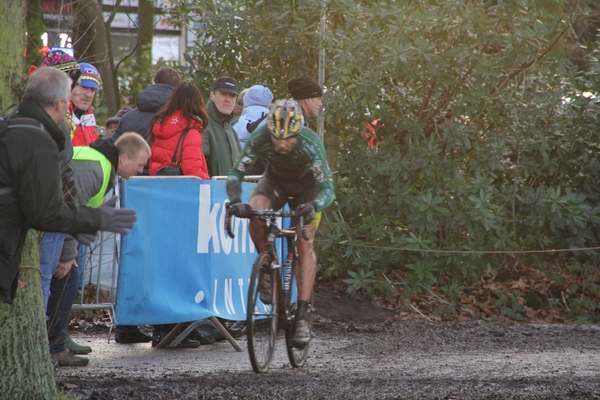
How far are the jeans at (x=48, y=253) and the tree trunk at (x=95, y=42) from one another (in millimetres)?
7601

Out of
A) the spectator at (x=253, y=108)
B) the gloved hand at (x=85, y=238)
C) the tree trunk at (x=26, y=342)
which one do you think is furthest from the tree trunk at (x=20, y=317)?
the spectator at (x=253, y=108)

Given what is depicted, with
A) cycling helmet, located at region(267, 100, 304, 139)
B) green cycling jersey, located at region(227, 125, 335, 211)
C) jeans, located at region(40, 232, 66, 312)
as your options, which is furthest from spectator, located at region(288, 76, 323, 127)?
jeans, located at region(40, 232, 66, 312)

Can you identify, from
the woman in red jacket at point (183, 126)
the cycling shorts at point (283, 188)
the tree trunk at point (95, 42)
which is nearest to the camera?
the cycling shorts at point (283, 188)

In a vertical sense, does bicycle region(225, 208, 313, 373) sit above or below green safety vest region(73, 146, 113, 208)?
below

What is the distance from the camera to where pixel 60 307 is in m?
7.12

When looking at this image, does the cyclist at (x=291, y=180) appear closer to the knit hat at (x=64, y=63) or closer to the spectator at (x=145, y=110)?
the knit hat at (x=64, y=63)

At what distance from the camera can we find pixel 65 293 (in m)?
7.15

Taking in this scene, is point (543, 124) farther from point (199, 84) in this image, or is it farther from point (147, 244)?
A: point (147, 244)

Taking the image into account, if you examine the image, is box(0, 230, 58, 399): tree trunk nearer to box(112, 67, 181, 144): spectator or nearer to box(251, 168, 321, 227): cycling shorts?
box(251, 168, 321, 227): cycling shorts

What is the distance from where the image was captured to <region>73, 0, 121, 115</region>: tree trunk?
46.3 ft

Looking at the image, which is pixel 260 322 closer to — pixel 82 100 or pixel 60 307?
pixel 60 307

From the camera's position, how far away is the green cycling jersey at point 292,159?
7.08 m

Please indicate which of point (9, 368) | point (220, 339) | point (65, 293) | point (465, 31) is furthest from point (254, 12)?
point (9, 368)

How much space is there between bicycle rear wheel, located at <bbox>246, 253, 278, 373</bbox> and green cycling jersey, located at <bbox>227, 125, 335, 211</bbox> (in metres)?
0.64
